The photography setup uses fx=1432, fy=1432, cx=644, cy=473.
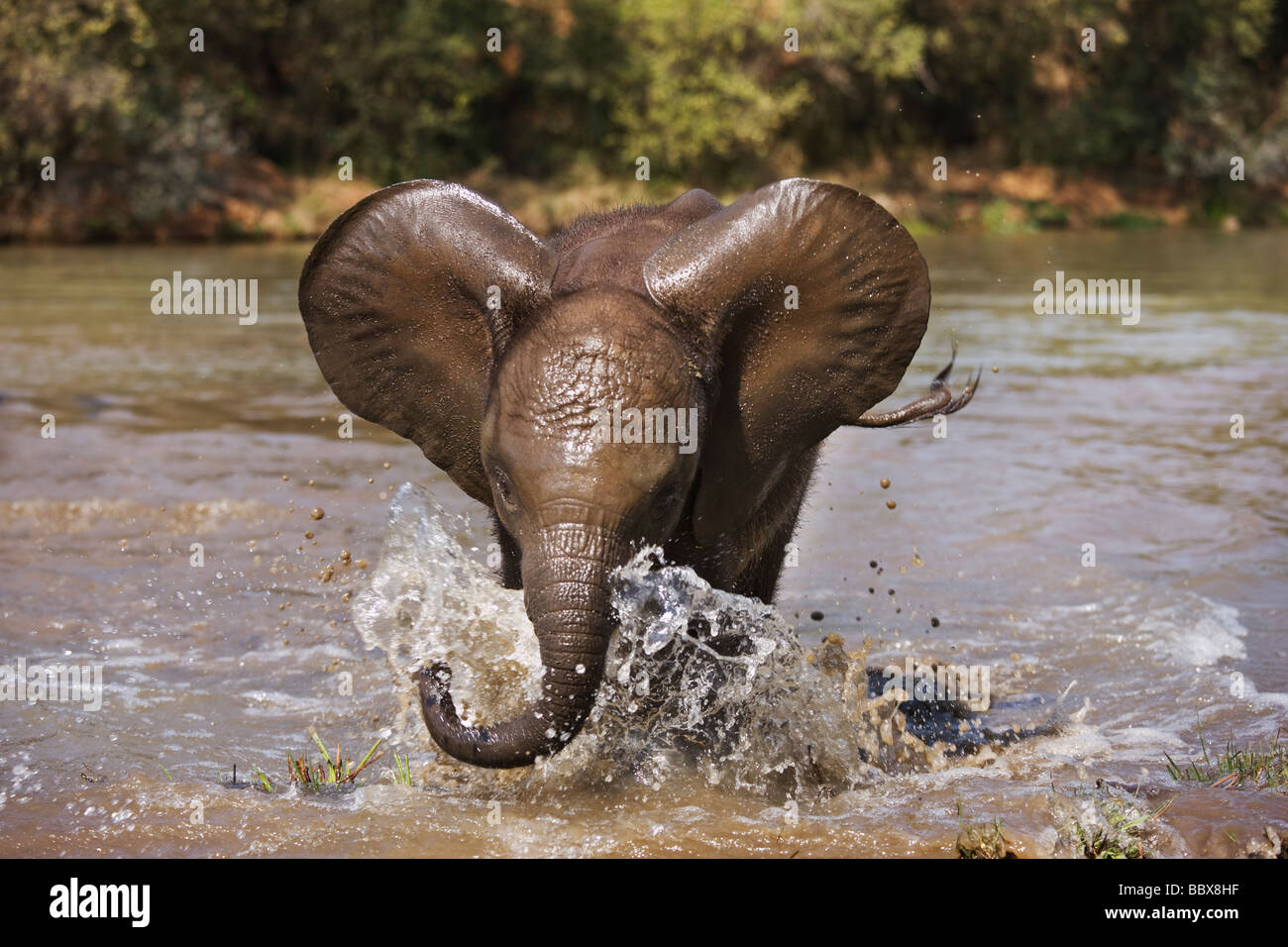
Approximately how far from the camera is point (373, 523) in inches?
383

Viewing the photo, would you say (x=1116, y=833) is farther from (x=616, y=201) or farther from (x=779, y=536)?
(x=616, y=201)

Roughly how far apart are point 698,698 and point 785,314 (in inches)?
63.1

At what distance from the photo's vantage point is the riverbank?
35.2 m

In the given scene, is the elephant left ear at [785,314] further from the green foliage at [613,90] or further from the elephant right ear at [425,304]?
the green foliage at [613,90]


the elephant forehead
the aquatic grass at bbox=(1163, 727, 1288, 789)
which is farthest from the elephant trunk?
the aquatic grass at bbox=(1163, 727, 1288, 789)

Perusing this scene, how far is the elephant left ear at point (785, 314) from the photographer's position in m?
5.00

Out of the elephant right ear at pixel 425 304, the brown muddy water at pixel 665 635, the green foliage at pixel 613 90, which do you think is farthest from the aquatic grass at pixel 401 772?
the green foliage at pixel 613 90

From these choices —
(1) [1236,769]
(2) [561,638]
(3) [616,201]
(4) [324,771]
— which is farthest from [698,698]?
(3) [616,201]

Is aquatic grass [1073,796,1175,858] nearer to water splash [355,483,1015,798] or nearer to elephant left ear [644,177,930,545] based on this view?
water splash [355,483,1015,798]

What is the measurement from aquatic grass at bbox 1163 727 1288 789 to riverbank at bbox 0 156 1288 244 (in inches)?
1070

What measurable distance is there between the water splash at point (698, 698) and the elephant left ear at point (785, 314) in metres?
0.51

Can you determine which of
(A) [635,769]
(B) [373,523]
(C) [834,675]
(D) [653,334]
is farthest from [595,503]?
(B) [373,523]

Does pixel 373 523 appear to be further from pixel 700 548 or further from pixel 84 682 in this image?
pixel 700 548
